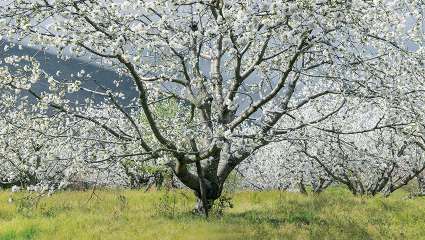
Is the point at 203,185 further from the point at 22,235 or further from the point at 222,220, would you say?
the point at 22,235

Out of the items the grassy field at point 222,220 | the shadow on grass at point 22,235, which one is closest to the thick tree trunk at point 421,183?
the grassy field at point 222,220

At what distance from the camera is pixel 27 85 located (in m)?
12.4

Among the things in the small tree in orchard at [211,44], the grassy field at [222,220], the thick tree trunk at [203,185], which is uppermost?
the small tree in orchard at [211,44]

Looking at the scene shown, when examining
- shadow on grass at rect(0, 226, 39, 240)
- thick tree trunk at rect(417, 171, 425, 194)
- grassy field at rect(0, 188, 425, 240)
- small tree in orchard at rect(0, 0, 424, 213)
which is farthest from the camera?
thick tree trunk at rect(417, 171, 425, 194)

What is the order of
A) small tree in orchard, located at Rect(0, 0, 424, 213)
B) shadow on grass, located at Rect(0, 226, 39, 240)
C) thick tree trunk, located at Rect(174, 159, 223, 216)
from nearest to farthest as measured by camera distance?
small tree in orchard, located at Rect(0, 0, 424, 213), shadow on grass, located at Rect(0, 226, 39, 240), thick tree trunk, located at Rect(174, 159, 223, 216)

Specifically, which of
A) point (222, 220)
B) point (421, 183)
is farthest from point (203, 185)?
point (421, 183)

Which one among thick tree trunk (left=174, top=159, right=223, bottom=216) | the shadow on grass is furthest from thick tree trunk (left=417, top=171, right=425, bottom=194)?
the shadow on grass

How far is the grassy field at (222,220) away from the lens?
1395 cm

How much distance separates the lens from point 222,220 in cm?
1527

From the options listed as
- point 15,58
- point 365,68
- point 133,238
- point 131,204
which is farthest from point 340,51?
point 131,204

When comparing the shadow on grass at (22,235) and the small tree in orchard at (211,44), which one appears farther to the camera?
the shadow on grass at (22,235)

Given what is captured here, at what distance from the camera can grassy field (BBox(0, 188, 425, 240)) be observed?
13.9 m

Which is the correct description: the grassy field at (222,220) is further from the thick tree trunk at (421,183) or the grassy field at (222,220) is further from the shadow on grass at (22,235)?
the thick tree trunk at (421,183)

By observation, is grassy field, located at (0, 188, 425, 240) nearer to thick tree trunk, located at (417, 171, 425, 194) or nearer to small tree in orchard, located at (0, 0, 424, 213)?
small tree in orchard, located at (0, 0, 424, 213)
